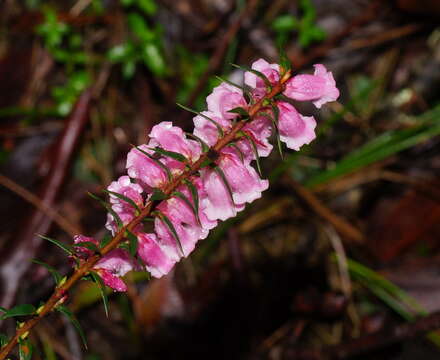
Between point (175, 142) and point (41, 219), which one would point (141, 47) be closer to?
point (41, 219)

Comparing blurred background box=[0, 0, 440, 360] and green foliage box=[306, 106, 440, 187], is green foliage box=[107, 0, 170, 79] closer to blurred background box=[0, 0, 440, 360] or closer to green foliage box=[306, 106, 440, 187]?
blurred background box=[0, 0, 440, 360]

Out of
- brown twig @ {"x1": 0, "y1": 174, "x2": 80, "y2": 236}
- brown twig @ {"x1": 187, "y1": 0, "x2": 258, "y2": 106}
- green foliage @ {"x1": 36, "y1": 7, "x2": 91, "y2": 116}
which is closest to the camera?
brown twig @ {"x1": 0, "y1": 174, "x2": 80, "y2": 236}

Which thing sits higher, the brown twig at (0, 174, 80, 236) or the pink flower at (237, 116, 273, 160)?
the brown twig at (0, 174, 80, 236)

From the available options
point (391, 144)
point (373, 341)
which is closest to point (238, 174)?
point (373, 341)

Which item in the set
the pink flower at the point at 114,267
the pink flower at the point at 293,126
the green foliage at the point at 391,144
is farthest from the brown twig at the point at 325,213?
the pink flower at the point at 114,267

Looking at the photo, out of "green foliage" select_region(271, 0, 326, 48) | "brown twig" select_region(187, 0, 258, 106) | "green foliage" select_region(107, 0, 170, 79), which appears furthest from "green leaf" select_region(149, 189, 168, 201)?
"green foliage" select_region(271, 0, 326, 48)

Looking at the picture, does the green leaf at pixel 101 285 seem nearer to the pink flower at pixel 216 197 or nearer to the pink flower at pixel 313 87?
the pink flower at pixel 216 197

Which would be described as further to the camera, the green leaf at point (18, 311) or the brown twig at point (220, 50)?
the brown twig at point (220, 50)
